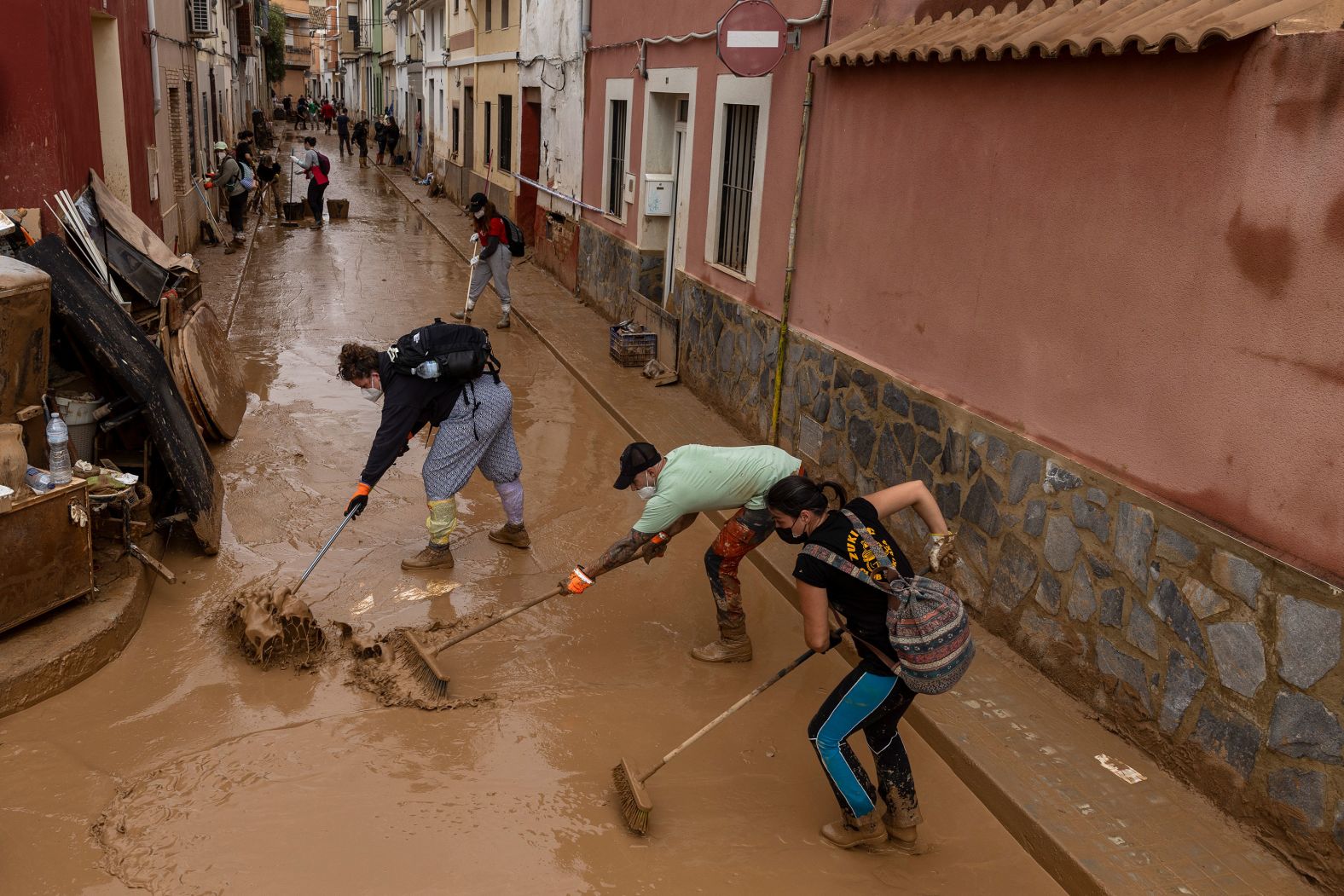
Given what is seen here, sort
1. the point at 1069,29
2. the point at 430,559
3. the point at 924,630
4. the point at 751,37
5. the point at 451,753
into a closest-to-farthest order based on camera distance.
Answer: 1. the point at 924,630
2. the point at 451,753
3. the point at 1069,29
4. the point at 430,559
5. the point at 751,37

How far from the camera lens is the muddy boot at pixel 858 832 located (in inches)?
169

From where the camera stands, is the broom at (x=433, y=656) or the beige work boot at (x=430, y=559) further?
the beige work boot at (x=430, y=559)

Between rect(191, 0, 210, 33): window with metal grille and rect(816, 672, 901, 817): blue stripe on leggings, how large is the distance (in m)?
18.6

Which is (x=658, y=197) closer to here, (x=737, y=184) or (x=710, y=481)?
(x=737, y=184)

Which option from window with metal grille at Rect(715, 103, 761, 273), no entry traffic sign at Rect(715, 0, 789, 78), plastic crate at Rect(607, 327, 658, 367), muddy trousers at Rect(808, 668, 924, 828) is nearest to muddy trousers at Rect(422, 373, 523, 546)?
muddy trousers at Rect(808, 668, 924, 828)

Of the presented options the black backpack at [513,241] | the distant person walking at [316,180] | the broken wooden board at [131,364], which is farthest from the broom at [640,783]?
the distant person walking at [316,180]

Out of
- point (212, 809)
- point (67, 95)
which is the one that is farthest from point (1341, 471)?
point (67, 95)

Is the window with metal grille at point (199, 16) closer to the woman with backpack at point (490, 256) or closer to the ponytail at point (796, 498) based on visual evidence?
the woman with backpack at point (490, 256)

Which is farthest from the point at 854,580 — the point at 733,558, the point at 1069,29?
the point at 1069,29

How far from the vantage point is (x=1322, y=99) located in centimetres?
396

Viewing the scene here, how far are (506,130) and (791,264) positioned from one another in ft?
45.1

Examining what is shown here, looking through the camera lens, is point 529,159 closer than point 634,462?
No

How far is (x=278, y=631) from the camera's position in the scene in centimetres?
541

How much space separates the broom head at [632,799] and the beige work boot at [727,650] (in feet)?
4.22
